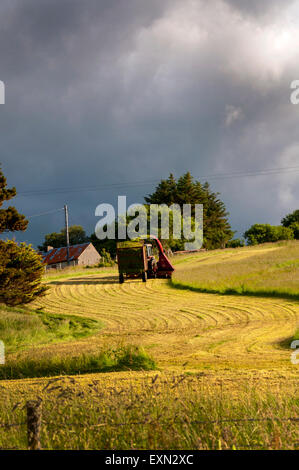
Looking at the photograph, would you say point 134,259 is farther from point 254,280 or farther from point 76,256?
point 76,256

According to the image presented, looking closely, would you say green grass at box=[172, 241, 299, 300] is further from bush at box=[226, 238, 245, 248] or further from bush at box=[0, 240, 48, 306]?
bush at box=[226, 238, 245, 248]

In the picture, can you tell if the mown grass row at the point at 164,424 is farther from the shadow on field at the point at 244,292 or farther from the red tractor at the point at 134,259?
the red tractor at the point at 134,259

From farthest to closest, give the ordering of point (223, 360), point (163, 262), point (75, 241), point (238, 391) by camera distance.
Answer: point (75, 241)
point (163, 262)
point (223, 360)
point (238, 391)

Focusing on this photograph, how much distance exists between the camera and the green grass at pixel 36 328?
37.5 ft

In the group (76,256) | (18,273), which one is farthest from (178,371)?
(76,256)

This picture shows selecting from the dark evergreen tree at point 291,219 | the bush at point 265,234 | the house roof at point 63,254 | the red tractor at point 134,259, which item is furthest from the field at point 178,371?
the dark evergreen tree at point 291,219

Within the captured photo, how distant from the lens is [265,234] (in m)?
77.1

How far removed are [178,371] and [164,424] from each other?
372 cm

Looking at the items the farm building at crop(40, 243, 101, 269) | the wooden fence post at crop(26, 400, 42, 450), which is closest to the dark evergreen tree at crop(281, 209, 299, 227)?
the farm building at crop(40, 243, 101, 269)
